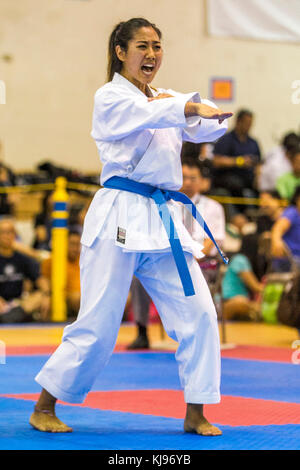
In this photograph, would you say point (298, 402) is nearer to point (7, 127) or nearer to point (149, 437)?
point (149, 437)

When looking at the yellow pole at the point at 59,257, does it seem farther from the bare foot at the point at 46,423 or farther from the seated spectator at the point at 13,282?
the bare foot at the point at 46,423

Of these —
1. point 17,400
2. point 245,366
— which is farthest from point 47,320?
point 17,400

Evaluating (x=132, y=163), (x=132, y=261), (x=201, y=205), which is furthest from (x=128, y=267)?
(x=201, y=205)

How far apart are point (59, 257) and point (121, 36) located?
488 centimetres

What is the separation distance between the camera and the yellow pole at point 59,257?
7625mm

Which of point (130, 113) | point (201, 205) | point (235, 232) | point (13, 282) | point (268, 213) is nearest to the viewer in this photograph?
point (130, 113)

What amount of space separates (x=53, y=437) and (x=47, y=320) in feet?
16.6

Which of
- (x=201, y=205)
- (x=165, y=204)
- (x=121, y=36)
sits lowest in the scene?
(x=201, y=205)

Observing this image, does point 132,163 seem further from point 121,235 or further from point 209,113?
point 209,113

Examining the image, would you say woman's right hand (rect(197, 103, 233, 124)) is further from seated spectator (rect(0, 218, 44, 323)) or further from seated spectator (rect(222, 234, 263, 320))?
seated spectator (rect(222, 234, 263, 320))

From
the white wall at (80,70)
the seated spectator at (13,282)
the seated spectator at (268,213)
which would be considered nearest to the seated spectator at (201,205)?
the seated spectator at (13,282)

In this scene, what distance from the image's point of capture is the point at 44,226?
875cm

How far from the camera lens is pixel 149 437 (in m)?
2.68

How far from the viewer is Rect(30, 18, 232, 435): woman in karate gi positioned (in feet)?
9.04
